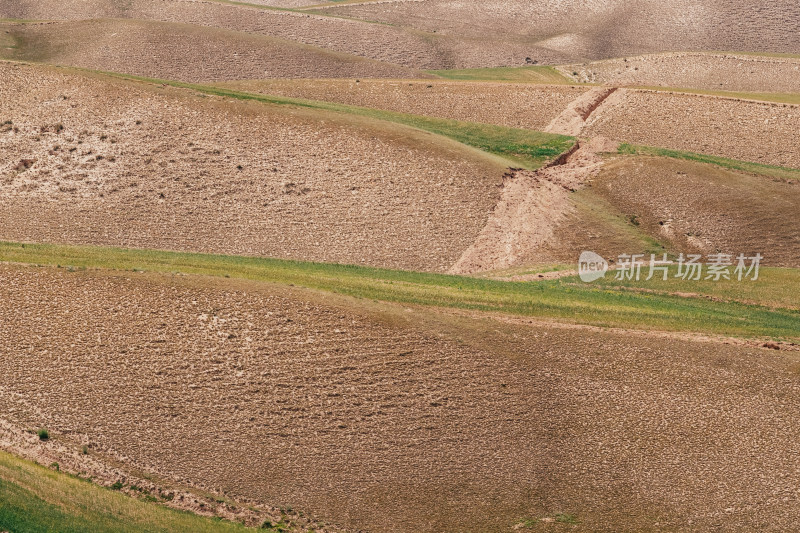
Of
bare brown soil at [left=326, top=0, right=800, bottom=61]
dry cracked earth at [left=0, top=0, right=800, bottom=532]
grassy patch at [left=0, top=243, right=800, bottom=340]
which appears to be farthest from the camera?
bare brown soil at [left=326, top=0, right=800, bottom=61]

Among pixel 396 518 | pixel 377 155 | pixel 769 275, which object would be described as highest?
pixel 377 155

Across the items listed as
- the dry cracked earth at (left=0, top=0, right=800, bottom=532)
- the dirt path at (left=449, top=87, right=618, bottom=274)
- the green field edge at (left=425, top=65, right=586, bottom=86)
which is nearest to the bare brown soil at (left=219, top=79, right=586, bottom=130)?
the dry cracked earth at (left=0, top=0, right=800, bottom=532)

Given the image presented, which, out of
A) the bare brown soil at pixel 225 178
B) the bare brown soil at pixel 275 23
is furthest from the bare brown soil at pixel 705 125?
the bare brown soil at pixel 275 23

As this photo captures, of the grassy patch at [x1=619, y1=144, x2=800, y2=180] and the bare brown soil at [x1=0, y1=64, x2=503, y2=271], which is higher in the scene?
the grassy patch at [x1=619, y1=144, x2=800, y2=180]

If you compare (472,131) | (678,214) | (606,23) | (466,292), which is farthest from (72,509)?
(606,23)

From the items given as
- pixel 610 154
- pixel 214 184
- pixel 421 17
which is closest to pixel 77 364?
pixel 214 184

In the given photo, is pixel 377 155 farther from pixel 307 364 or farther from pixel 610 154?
pixel 307 364

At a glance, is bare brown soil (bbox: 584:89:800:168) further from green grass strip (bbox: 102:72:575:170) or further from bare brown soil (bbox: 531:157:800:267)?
bare brown soil (bbox: 531:157:800:267)
